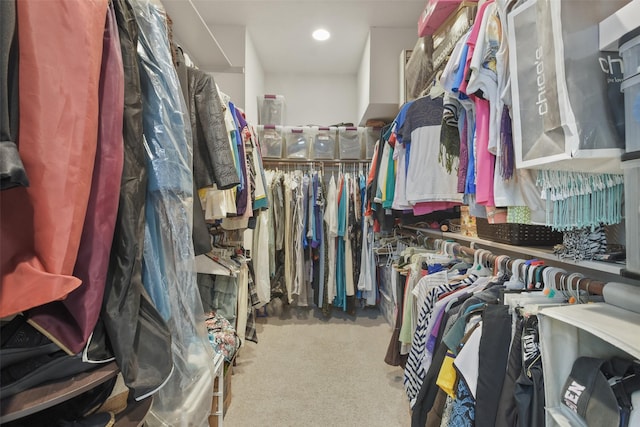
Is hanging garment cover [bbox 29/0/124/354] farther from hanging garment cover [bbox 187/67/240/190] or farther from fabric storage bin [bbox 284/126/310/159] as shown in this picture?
fabric storage bin [bbox 284/126/310/159]

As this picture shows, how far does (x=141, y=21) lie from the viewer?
30.3 inches

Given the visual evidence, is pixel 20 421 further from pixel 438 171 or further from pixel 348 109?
pixel 348 109

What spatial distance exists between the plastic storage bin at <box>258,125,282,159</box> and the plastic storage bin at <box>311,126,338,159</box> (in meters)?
0.34

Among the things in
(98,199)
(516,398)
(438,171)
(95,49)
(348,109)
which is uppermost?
(348,109)

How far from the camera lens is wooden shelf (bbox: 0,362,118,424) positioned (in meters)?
0.47

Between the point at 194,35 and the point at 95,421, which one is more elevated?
the point at 194,35

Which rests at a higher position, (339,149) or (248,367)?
(339,149)

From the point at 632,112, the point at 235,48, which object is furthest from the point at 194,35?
the point at 632,112

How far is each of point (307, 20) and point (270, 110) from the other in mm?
896

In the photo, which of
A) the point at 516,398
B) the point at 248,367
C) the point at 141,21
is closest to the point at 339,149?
the point at 248,367

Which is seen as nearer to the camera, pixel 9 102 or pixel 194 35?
pixel 9 102

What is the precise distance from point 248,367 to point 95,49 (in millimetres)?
1978

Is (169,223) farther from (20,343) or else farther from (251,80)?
(251,80)

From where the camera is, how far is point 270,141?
289cm
